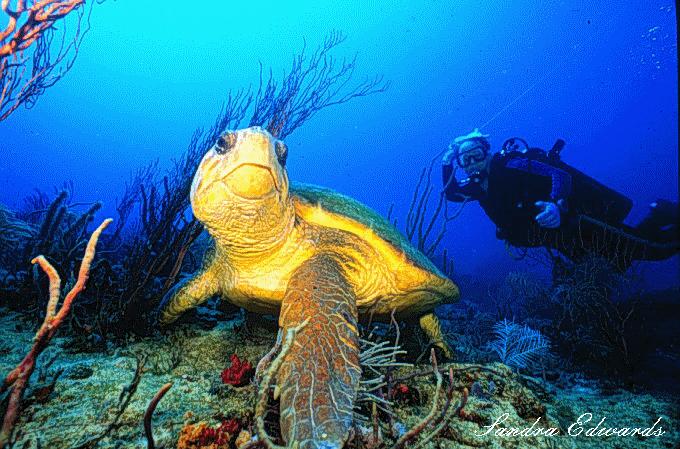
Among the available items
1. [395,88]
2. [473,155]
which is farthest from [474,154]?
[395,88]

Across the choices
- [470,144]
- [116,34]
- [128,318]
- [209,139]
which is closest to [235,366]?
[128,318]

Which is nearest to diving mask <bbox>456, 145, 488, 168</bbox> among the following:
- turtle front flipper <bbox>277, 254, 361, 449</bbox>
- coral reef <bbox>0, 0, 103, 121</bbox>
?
turtle front flipper <bbox>277, 254, 361, 449</bbox>

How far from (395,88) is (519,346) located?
3153 inches

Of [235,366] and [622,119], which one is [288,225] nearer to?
[235,366]

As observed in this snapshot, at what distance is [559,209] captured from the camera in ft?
17.0

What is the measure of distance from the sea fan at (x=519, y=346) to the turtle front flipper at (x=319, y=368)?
2490 mm

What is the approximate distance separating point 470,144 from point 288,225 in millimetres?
5796

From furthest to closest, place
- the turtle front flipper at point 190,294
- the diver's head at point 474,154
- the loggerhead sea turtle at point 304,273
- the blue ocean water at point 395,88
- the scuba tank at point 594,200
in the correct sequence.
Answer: the blue ocean water at point 395,88 < the diver's head at point 474,154 < the scuba tank at point 594,200 < the turtle front flipper at point 190,294 < the loggerhead sea turtle at point 304,273

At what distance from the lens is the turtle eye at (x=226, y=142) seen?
1910 millimetres

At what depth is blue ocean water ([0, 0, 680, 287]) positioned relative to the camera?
5466 centimetres

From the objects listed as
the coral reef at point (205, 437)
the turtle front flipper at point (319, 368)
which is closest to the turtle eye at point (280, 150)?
the turtle front flipper at point (319, 368)

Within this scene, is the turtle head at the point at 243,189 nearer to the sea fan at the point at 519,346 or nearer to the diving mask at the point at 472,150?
the sea fan at the point at 519,346

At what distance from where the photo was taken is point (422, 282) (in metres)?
2.74

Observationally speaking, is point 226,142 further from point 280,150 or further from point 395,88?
point 395,88
